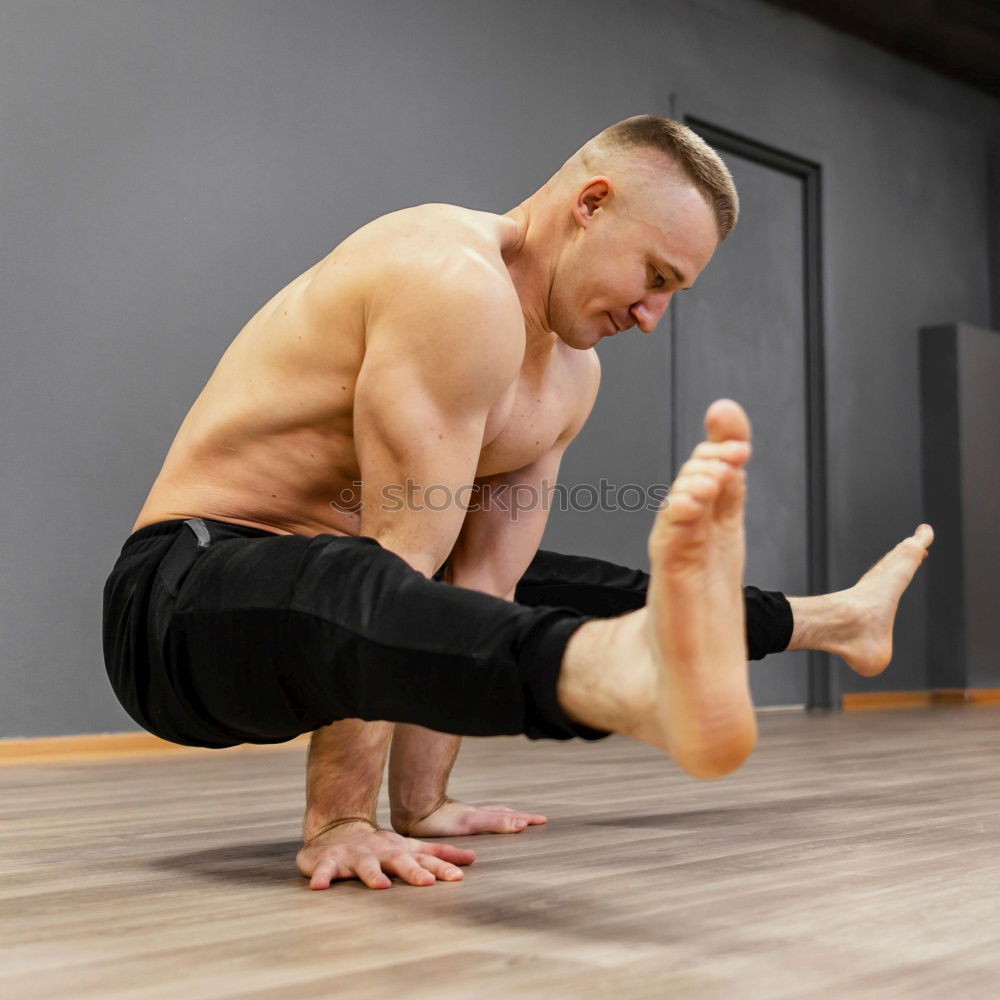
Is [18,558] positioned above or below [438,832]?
above

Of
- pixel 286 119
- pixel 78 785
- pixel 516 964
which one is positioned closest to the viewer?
pixel 516 964

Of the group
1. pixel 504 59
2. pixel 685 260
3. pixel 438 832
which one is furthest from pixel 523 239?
pixel 504 59

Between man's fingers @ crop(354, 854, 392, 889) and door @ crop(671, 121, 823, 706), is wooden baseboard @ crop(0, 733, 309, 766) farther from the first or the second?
door @ crop(671, 121, 823, 706)

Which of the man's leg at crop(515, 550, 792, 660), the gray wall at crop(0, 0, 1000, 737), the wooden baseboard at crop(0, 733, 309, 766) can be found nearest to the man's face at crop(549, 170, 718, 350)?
the man's leg at crop(515, 550, 792, 660)

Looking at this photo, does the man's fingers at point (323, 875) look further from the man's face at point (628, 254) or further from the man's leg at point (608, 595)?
the man's face at point (628, 254)

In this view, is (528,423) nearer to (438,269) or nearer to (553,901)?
(438,269)

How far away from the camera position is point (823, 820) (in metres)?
1.81

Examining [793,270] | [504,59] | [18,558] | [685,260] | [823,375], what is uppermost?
[504,59]

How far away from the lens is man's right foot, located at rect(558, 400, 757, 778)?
2.99 ft

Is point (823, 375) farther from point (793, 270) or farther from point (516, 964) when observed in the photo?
point (516, 964)

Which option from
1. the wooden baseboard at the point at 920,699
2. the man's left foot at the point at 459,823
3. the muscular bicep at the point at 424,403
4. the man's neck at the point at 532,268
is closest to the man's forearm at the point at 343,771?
the muscular bicep at the point at 424,403

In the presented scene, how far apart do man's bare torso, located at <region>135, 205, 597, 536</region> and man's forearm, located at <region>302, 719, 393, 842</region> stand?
0.25m

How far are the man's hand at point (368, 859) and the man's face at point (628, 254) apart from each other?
2.18ft

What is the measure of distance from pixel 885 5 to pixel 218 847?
4.88 metres
